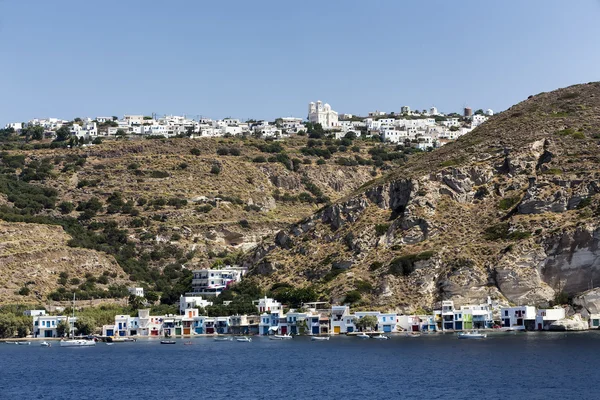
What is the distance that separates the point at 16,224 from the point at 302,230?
34.8m

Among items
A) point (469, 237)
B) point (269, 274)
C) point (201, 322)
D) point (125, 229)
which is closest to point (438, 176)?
point (469, 237)

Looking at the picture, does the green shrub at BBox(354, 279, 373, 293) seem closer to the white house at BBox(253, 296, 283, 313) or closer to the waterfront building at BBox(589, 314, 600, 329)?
the white house at BBox(253, 296, 283, 313)

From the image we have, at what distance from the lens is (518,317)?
116m

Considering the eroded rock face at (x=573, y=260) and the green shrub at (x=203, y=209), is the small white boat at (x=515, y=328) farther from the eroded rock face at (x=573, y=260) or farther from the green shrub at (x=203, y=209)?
the green shrub at (x=203, y=209)

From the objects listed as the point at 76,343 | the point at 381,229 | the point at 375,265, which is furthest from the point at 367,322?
the point at 76,343

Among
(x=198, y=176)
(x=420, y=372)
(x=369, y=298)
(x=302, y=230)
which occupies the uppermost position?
(x=198, y=176)

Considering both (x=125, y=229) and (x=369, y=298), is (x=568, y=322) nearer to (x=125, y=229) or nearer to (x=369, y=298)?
(x=369, y=298)

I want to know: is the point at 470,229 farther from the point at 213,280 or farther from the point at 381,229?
the point at 213,280

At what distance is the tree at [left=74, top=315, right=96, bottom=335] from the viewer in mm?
125500

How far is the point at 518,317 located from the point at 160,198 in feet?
211

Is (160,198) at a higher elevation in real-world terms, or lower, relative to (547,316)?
higher

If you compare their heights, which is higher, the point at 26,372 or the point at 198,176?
the point at 198,176

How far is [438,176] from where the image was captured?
5374 inches

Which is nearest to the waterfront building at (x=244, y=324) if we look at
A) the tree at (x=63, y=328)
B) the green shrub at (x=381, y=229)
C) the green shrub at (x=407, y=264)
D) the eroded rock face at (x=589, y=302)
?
the green shrub at (x=407, y=264)
